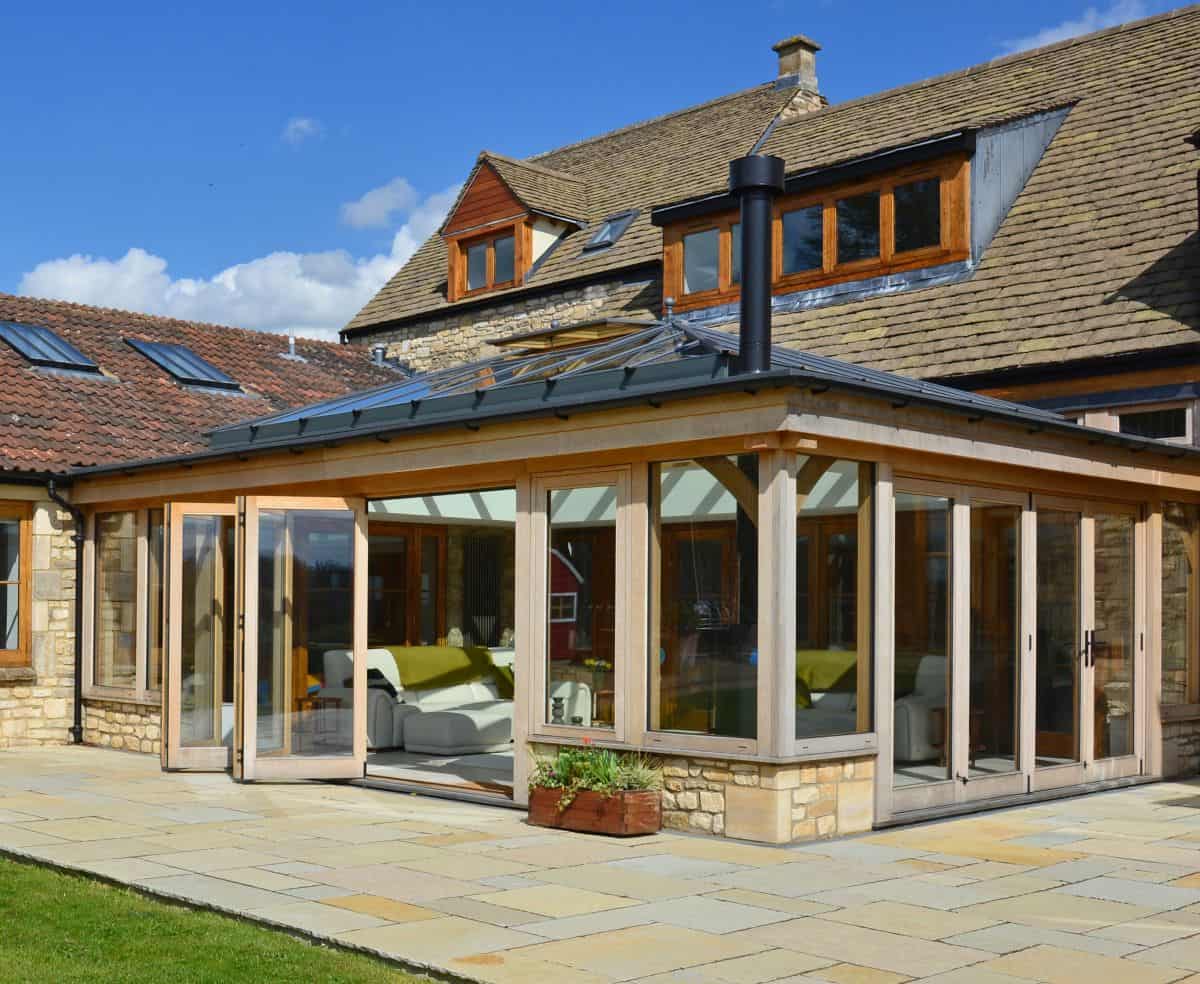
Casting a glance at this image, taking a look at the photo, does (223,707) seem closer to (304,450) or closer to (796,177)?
(304,450)

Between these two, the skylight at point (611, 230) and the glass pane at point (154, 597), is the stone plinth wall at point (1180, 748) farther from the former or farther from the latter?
the skylight at point (611, 230)

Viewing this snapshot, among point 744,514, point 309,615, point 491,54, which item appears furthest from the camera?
point 491,54

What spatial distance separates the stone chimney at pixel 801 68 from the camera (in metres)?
22.9

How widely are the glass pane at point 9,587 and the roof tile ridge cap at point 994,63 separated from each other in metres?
12.1

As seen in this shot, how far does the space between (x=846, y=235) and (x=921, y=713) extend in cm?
809

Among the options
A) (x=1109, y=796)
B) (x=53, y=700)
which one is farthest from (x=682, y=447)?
(x=53, y=700)

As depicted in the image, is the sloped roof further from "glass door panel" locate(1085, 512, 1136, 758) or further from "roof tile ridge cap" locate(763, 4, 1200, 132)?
"glass door panel" locate(1085, 512, 1136, 758)

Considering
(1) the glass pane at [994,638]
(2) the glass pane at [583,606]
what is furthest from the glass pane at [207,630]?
(1) the glass pane at [994,638]

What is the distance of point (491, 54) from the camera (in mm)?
12906

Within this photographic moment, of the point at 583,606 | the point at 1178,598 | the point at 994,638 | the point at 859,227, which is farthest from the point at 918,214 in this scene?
the point at 583,606

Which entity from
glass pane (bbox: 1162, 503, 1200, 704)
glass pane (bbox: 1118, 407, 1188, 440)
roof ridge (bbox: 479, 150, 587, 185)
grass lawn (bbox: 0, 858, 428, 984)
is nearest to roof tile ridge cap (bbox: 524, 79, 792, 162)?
roof ridge (bbox: 479, 150, 587, 185)

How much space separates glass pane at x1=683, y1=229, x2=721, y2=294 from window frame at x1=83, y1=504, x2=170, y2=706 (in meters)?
7.17

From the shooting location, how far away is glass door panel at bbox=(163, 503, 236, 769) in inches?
505

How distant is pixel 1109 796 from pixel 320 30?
893 cm
